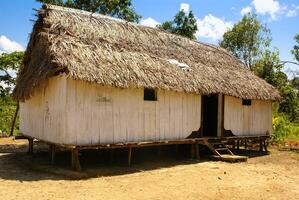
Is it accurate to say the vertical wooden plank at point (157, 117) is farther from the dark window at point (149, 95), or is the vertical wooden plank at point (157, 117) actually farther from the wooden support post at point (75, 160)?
the wooden support post at point (75, 160)

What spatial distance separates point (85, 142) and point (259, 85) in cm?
906

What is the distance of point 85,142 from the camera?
37.8ft

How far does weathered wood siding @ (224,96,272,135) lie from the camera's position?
1647cm

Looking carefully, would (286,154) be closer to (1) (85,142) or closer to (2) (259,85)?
(2) (259,85)

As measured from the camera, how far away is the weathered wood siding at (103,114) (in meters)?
11.4

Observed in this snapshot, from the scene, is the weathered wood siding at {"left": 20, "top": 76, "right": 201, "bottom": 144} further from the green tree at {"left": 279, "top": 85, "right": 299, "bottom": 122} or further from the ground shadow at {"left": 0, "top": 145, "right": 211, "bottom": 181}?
the green tree at {"left": 279, "top": 85, "right": 299, "bottom": 122}

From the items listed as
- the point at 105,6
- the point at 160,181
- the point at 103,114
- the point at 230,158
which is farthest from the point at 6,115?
the point at 160,181

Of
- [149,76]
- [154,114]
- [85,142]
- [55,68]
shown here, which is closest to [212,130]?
[154,114]

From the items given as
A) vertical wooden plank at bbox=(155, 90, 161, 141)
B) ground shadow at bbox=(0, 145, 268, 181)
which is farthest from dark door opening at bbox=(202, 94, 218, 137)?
vertical wooden plank at bbox=(155, 90, 161, 141)

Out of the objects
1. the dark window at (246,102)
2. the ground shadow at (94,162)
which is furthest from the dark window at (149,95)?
the dark window at (246,102)

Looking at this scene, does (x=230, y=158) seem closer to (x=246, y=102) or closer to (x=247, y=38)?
(x=246, y=102)

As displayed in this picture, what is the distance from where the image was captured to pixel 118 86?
11617 mm

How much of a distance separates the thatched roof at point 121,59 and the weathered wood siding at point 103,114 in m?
0.59

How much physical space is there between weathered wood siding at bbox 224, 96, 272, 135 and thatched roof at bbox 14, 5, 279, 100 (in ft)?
2.89
